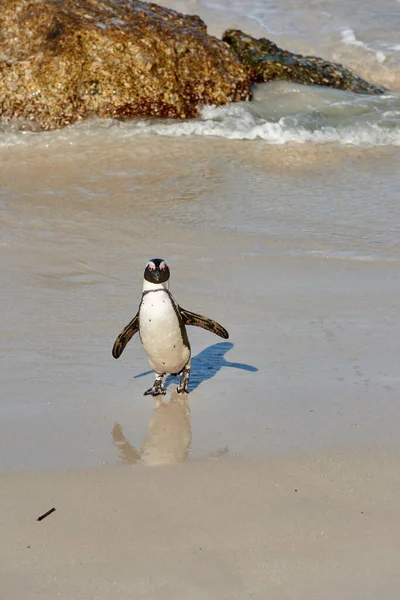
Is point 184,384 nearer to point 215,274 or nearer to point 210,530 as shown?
point 210,530

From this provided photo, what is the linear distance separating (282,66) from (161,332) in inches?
331

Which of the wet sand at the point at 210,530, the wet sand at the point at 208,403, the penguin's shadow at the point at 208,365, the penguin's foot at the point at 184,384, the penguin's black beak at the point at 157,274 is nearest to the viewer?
the wet sand at the point at 210,530

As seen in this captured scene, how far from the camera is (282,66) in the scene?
40.2 feet

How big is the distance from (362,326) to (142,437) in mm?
1778

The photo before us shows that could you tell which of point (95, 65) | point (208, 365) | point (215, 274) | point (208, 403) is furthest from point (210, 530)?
point (95, 65)

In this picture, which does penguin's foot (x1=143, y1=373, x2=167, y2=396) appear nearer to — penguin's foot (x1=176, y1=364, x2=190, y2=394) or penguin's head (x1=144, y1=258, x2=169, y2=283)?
penguin's foot (x1=176, y1=364, x2=190, y2=394)

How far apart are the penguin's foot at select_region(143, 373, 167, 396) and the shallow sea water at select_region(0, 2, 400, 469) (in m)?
0.08

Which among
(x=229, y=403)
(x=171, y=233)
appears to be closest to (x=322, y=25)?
(x=171, y=233)

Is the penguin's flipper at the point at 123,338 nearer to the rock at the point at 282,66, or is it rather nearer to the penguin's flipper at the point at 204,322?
the penguin's flipper at the point at 204,322

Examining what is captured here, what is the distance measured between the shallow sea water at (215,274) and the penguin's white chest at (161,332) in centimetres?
20

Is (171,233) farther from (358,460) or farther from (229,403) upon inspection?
(358,460)

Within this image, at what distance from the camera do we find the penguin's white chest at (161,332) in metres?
4.53

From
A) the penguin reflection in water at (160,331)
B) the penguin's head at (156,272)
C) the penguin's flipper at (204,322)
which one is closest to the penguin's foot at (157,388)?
the penguin reflection in water at (160,331)

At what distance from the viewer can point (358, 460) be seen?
12.5ft
